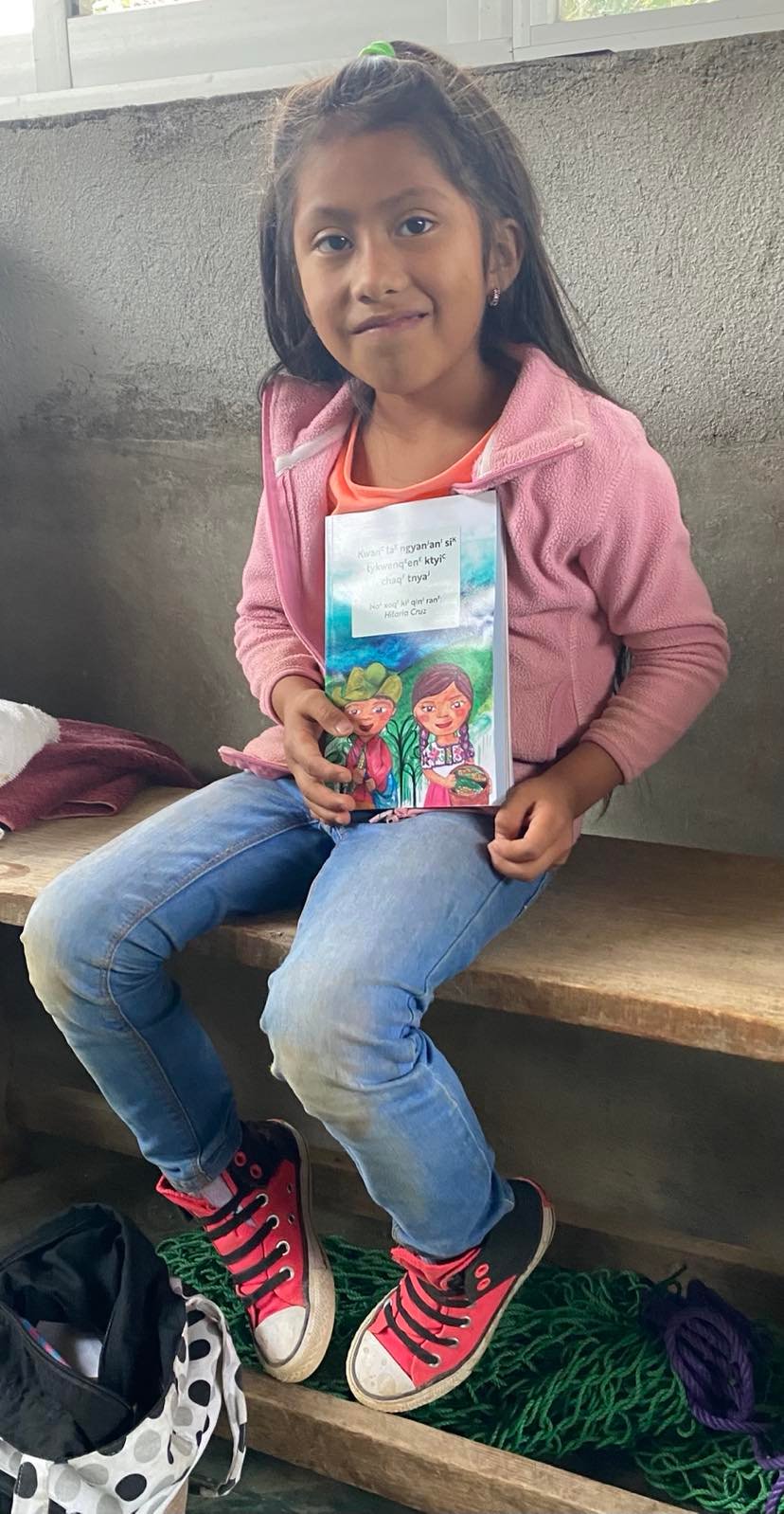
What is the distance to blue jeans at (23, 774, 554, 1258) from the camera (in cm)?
103

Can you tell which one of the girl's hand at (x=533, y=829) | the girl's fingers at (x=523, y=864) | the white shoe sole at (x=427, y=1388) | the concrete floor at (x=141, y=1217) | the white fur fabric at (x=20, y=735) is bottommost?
the concrete floor at (x=141, y=1217)

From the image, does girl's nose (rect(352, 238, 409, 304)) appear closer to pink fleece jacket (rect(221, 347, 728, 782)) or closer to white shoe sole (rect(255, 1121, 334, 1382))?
pink fleece jacket (rect(221, 347, 728, 782))

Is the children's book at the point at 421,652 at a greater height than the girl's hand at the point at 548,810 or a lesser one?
greater

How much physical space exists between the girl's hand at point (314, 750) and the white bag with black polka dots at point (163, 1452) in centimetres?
45

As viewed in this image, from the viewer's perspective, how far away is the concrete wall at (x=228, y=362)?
3.77 feet

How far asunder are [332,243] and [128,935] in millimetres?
632

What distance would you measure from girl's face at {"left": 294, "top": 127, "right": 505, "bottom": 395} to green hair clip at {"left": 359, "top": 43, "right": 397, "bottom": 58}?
8cm

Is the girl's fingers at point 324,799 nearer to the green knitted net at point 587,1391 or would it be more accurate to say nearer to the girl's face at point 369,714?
the girl's face at point 369,714

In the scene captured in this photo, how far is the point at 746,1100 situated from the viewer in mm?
1376

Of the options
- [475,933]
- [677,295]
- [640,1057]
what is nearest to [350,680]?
[475,933]

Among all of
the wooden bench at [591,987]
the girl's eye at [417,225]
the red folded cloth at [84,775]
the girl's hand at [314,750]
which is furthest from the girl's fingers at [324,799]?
the girl's eye at [417,225]

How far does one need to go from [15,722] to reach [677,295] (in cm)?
81

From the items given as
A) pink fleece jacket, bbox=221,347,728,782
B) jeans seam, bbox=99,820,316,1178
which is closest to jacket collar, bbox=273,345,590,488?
pink fleece jacket, bbox=221,347,728,782

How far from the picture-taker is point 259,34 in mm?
1293
